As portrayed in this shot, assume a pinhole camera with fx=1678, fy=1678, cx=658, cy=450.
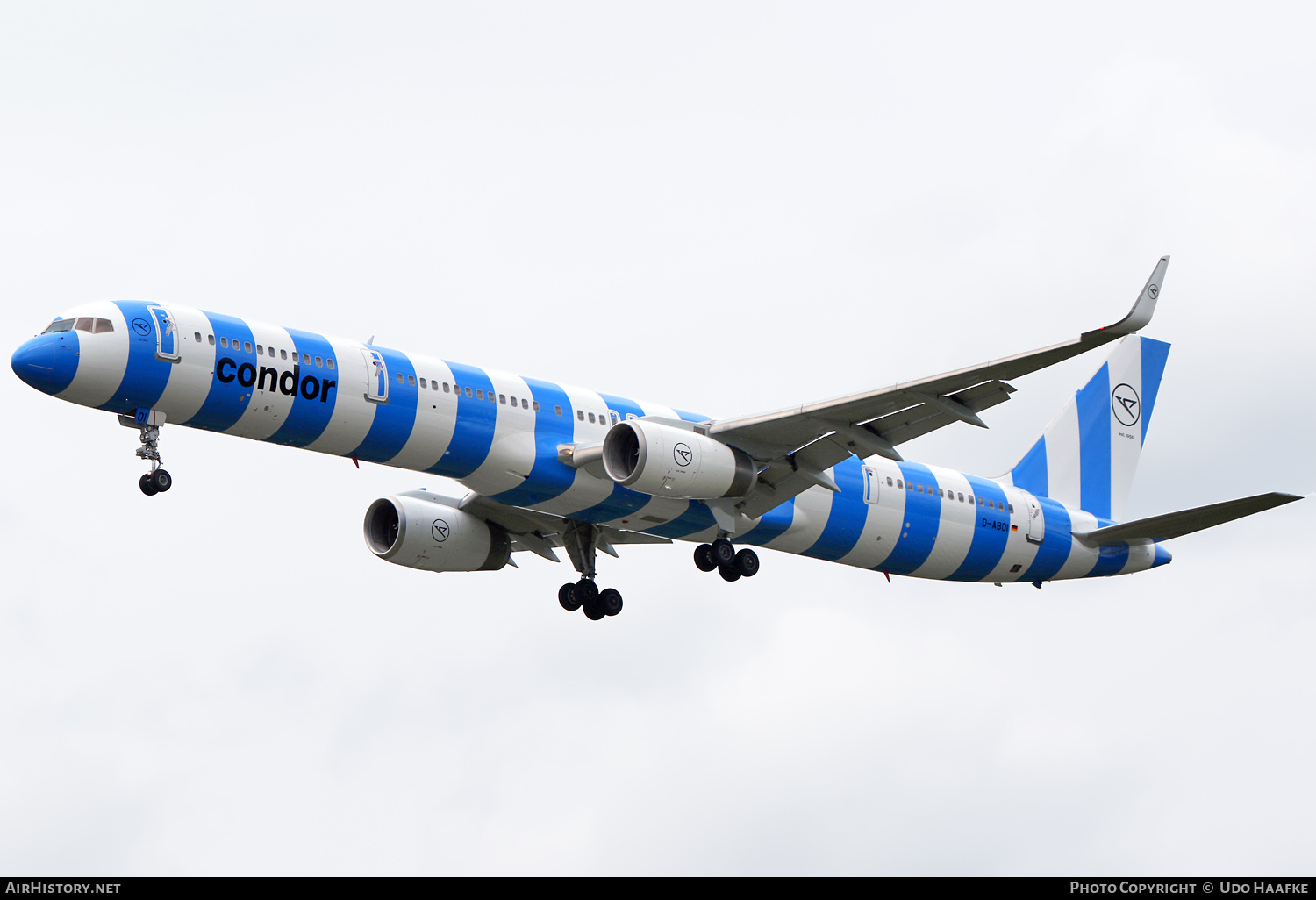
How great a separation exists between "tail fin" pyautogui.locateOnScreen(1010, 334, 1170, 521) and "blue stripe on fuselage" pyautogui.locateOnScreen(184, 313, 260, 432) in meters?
20.6

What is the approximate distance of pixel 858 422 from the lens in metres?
32.8

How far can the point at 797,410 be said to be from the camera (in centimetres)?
3234

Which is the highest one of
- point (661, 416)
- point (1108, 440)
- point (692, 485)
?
point (1108, 440)

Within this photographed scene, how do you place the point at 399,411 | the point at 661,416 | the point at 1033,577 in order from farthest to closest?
1. the point at 1033,577
2. the point at 661,416
3. the point at 399,411

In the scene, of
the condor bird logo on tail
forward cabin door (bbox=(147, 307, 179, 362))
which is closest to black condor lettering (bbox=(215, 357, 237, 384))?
forward cabin door (bbox=(147, 307, 179, 362))

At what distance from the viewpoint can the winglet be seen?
2709cm

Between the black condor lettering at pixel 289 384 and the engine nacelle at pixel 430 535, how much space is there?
7.48m

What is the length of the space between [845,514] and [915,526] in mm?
2107

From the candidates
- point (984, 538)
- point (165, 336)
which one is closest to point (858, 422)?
point (984, 538)

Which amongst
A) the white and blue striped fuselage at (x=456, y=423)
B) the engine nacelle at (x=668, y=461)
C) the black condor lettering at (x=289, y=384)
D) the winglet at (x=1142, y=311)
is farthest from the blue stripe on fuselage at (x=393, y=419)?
the winglet at (x=1142, y=311)

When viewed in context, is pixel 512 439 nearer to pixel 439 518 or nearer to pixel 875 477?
pixel 439 518

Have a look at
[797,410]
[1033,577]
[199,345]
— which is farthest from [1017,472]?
[199,345]

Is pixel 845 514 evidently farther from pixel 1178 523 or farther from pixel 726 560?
pixel 1178 523

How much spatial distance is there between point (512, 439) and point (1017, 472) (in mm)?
15519
